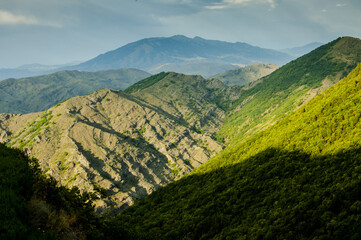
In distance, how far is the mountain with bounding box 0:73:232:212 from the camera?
119 metres

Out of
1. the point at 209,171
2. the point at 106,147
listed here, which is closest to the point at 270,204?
the point at 209,171

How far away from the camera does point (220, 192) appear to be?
72.9 metres

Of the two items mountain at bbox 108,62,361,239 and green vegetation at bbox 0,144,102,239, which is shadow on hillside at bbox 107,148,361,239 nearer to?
mountain at bbox 108,62,361,239

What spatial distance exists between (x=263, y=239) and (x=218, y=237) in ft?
40.4

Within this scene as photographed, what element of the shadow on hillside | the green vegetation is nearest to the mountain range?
the shadow on hillside

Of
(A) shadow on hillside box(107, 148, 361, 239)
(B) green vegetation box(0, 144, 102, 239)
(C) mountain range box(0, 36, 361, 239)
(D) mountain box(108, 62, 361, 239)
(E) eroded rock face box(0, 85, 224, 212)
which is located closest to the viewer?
(B) green vegetation box(0, 144, 102, 239)

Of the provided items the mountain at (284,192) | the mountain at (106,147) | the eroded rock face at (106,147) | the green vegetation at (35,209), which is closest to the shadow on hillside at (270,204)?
the mountain at (284,192)

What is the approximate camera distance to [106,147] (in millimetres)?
143375

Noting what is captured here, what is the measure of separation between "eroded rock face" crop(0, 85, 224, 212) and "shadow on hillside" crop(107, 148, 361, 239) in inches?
1477

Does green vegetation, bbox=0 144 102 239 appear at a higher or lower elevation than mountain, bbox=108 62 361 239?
higher

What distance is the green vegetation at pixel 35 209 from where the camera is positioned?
14.4 metres

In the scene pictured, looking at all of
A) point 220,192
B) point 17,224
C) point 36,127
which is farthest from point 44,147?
point 17,224

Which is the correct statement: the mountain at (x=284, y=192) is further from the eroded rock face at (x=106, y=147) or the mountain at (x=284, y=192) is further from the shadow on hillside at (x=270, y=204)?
the eroded rock face at (x=106, y=147)

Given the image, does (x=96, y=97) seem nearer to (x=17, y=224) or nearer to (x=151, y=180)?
(x=151, y=180)
